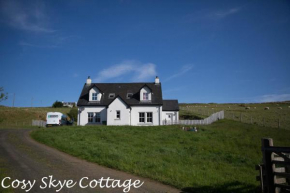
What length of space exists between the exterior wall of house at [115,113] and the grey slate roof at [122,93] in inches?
43.9

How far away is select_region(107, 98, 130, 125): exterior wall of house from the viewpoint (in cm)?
3409

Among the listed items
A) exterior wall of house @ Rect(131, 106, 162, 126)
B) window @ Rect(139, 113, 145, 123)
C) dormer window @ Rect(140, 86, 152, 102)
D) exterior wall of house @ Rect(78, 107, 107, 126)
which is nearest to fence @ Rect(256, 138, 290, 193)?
exterior wall of house @ Rect(131, 106, 162, 126)

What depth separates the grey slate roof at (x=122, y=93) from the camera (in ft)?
117

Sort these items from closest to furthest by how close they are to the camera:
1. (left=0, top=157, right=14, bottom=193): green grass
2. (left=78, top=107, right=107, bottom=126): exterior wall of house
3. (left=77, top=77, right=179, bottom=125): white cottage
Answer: (left=0, top=157, right=14, bottom=193): green grass
(left=77, top=77, right=179, bottom=125): white cottage
(left=78, top=107, right=107, bottom=126): exterior wall of house

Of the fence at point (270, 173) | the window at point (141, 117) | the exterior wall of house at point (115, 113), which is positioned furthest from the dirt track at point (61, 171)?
the window at point (141, 117)

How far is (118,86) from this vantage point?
4009 cm

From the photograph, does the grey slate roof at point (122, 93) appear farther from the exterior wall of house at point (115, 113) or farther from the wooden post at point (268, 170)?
the wooden post at point (268, 170)

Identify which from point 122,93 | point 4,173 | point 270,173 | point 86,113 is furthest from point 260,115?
point 4,173

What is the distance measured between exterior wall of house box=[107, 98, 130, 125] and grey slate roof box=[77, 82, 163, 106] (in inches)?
43.9

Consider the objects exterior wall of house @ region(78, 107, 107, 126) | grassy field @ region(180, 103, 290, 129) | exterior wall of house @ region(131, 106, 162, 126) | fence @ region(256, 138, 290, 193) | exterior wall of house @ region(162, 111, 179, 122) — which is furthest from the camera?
exterior wall of house @ region(162, 111, 179, 122)

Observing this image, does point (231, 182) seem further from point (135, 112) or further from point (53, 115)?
point (53, 115)

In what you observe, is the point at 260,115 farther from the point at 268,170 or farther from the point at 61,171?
the point at 61,171

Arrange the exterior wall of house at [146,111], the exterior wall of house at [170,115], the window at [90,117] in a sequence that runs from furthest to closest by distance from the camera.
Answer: the exterior wall of house at [170,115] < the window at [90,117] < the exterior wall of house at [146,111]

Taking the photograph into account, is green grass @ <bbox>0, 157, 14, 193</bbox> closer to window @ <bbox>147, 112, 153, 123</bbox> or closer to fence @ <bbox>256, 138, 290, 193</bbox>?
fence @ <bbox>256, 138, 290, 193</bbox>
